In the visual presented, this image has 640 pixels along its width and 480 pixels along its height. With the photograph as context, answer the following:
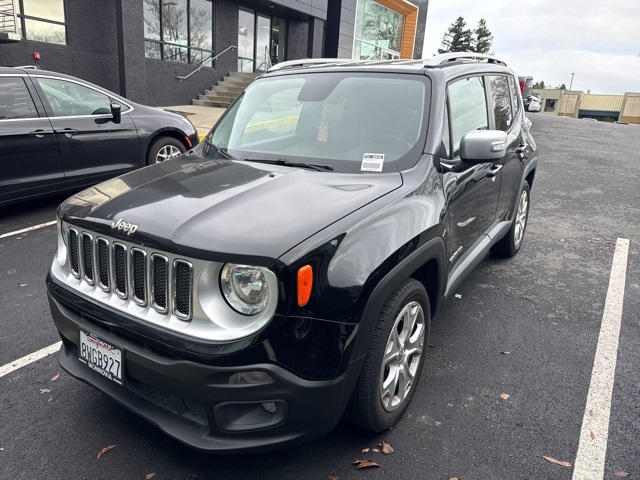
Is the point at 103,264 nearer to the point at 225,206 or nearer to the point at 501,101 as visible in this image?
the point at 225,206

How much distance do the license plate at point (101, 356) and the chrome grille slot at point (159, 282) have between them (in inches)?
11.3

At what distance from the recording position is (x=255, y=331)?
1.93 m

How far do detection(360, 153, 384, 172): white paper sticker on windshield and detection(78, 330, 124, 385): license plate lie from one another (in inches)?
61.9

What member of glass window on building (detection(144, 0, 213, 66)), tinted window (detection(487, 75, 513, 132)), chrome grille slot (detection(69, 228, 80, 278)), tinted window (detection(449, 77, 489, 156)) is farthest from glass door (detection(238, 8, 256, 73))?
chrome grille slot (detection(69, 228, 80, 278))

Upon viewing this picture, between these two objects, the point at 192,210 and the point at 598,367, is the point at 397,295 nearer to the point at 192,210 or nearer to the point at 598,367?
the point at 192,210

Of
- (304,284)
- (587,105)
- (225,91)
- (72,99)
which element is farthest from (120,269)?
(587,105)

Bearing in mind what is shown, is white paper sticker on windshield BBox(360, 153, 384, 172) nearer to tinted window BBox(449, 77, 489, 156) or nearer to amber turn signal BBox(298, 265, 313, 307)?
tinted window BBox(449, 77, 489, 156)

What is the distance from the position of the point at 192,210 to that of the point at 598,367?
278 cm

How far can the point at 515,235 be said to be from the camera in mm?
5199

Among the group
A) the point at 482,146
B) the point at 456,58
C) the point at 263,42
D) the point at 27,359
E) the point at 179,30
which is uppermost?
the point at 263,42

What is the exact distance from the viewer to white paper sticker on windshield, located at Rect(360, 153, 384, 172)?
2840mm

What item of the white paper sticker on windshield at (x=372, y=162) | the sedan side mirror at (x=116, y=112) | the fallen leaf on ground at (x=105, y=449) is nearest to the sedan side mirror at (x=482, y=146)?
the white paper sticker on windshield at (x=372, y=162)

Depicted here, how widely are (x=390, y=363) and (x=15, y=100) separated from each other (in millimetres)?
5397

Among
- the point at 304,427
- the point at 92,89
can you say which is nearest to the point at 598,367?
the point at 304,427
